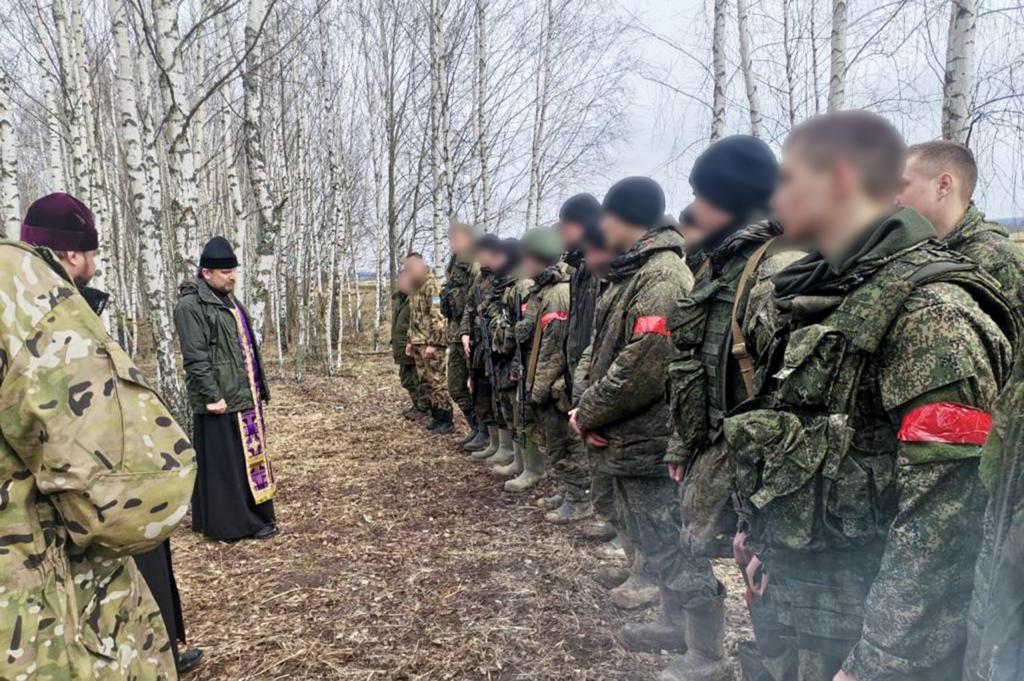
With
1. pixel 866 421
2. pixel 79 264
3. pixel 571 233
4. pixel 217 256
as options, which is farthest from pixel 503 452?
pixel 866 421

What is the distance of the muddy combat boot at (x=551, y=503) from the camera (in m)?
5.10

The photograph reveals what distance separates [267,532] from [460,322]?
347cm

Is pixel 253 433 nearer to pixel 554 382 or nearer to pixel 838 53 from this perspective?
pixel 554 382

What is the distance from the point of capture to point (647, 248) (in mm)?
2957

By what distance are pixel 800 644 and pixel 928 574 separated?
0.46 metres

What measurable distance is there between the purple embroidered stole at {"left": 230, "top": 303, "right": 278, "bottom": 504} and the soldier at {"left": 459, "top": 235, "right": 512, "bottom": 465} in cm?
228

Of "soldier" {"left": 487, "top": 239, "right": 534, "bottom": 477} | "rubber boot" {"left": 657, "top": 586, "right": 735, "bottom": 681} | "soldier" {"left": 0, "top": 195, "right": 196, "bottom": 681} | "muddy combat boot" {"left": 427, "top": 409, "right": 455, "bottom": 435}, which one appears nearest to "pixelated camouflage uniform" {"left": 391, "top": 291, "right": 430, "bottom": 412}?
"muddy combat boot" {"left": 427, "top": 409, "right": 455, "bottom": 435}

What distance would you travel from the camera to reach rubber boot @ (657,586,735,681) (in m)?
2.66

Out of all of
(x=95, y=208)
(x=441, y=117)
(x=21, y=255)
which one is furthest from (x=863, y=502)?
(x=95, y=208)

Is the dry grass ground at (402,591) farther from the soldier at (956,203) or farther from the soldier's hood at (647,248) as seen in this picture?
the soldier at (956,203)

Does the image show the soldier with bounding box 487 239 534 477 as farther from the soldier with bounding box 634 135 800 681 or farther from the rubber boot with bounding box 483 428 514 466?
the soldier with bounding box 634 135 800 681

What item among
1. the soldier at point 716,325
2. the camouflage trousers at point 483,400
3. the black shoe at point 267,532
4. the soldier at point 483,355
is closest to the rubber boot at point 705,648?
the soldier at point 716,325

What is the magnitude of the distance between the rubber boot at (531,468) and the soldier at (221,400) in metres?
2.23

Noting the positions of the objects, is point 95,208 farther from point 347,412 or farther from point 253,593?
point 253,593
